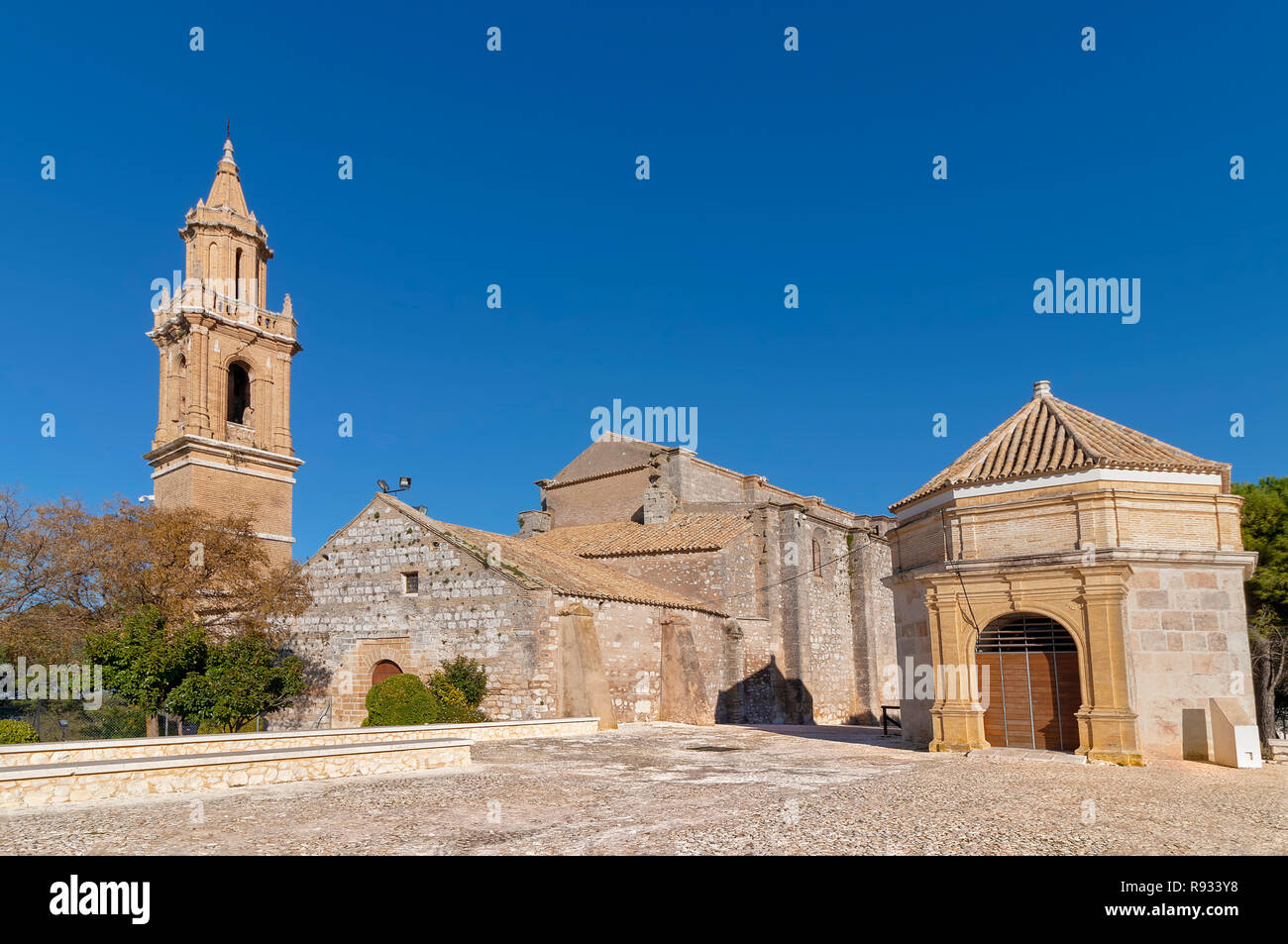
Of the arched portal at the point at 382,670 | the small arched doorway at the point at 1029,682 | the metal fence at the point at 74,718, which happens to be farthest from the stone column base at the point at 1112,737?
the metal fence at the point at 74,718

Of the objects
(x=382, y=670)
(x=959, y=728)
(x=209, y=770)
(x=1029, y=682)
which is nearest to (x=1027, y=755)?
(x=959, y=728)

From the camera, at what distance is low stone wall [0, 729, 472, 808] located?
9828 mm

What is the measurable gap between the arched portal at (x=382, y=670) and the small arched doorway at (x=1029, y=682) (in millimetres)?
15273

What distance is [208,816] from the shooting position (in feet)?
29.7

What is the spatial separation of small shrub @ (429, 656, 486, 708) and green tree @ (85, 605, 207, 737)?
558 cm

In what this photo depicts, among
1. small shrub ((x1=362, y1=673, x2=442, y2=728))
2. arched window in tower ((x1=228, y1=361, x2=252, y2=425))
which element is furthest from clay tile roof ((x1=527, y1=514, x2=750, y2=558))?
arched window in tower ((x1=228, y1=361, x2=252, y2=425))

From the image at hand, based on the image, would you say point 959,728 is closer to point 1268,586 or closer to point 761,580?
point 1268,586

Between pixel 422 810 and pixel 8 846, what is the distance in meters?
3.63

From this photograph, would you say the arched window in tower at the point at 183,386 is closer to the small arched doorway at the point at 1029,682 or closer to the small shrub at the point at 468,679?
the small shrub at the point at 468,679

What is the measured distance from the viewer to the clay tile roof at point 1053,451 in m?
14.9

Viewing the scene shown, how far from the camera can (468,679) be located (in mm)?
21219
